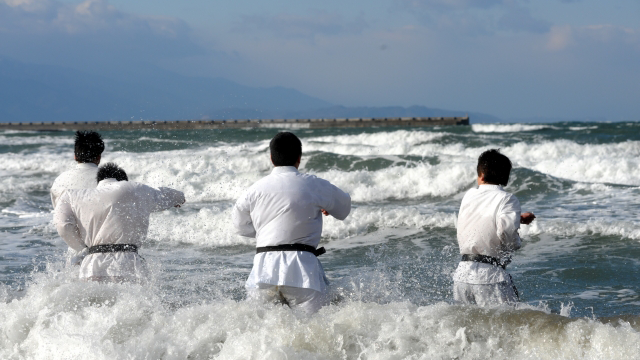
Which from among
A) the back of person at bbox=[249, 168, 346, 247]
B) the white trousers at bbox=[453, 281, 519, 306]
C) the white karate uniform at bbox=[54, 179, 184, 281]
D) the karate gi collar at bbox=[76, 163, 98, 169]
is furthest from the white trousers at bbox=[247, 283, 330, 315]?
the karate gi collar at bbox=[76, 163, 98, 169]

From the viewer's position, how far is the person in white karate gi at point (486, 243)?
4.28 m

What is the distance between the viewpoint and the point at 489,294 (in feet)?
14.2

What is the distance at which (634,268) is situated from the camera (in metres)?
8.12

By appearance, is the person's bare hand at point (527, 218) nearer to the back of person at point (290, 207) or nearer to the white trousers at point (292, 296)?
the back of person at point (290, 207)

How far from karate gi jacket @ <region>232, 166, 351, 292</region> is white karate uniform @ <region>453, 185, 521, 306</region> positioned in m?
0.93

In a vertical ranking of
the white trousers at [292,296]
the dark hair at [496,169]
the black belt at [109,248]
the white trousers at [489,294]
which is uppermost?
the dark hair at [496,169]

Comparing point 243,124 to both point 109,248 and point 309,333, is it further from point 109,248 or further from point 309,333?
point 309,333

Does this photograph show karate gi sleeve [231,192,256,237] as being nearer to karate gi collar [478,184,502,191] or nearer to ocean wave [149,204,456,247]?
karate gi collar [478,184,502,191]

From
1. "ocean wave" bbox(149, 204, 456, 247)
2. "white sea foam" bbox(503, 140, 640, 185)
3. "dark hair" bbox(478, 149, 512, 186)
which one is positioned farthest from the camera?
"white sea foam" bbox(503, 140, 640, 185)

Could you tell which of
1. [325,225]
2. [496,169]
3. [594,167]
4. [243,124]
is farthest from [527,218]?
[243,124]

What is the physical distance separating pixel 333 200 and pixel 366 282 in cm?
157

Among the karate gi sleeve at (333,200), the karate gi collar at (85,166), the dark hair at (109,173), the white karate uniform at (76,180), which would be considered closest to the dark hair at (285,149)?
the karate gi sleeve at (333,200)

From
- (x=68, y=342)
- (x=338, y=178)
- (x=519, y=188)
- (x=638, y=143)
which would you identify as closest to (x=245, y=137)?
(x=638, y=143)

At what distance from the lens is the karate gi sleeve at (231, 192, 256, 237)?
3973 mm
